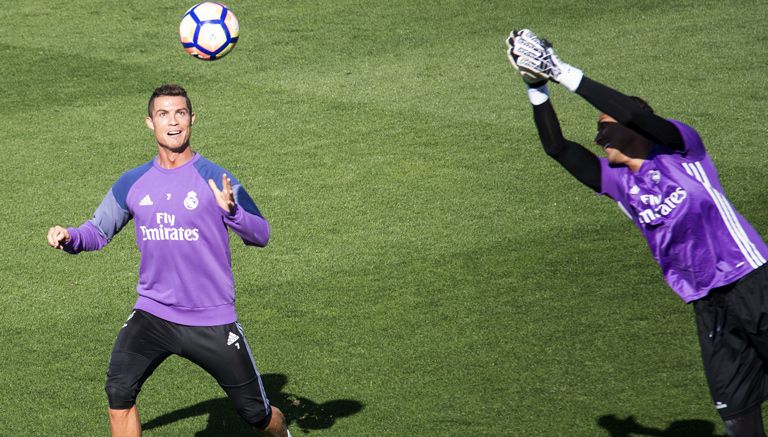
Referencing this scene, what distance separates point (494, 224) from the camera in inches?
443

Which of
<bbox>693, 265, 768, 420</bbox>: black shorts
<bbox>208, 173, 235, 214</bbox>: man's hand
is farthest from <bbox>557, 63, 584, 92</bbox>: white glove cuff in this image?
<bbox>208, 173, 235, 214</bbox>: man's hand

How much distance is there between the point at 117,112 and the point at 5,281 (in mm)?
5014

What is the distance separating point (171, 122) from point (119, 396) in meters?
1.71

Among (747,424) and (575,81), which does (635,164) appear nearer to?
(575,81)

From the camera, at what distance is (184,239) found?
265 inches

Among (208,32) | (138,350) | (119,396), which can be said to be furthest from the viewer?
(208,32)

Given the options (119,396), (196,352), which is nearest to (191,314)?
(196,352)

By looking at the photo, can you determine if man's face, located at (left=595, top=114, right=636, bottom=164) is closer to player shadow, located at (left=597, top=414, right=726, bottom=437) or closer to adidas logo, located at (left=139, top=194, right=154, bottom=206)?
player shadow, located at (left=597, top=414, right=726, bottom=437)

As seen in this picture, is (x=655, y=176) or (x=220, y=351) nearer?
(x=655, y=176)

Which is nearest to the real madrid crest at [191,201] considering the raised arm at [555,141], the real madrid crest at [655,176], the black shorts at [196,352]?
the black shorts at [196,352]

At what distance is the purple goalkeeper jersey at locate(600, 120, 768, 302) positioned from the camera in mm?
6090

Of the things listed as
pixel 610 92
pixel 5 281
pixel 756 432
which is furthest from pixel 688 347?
pixel 5 281

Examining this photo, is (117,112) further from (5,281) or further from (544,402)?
(544,402)

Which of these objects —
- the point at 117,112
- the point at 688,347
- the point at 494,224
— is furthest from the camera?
the point at 117,112
